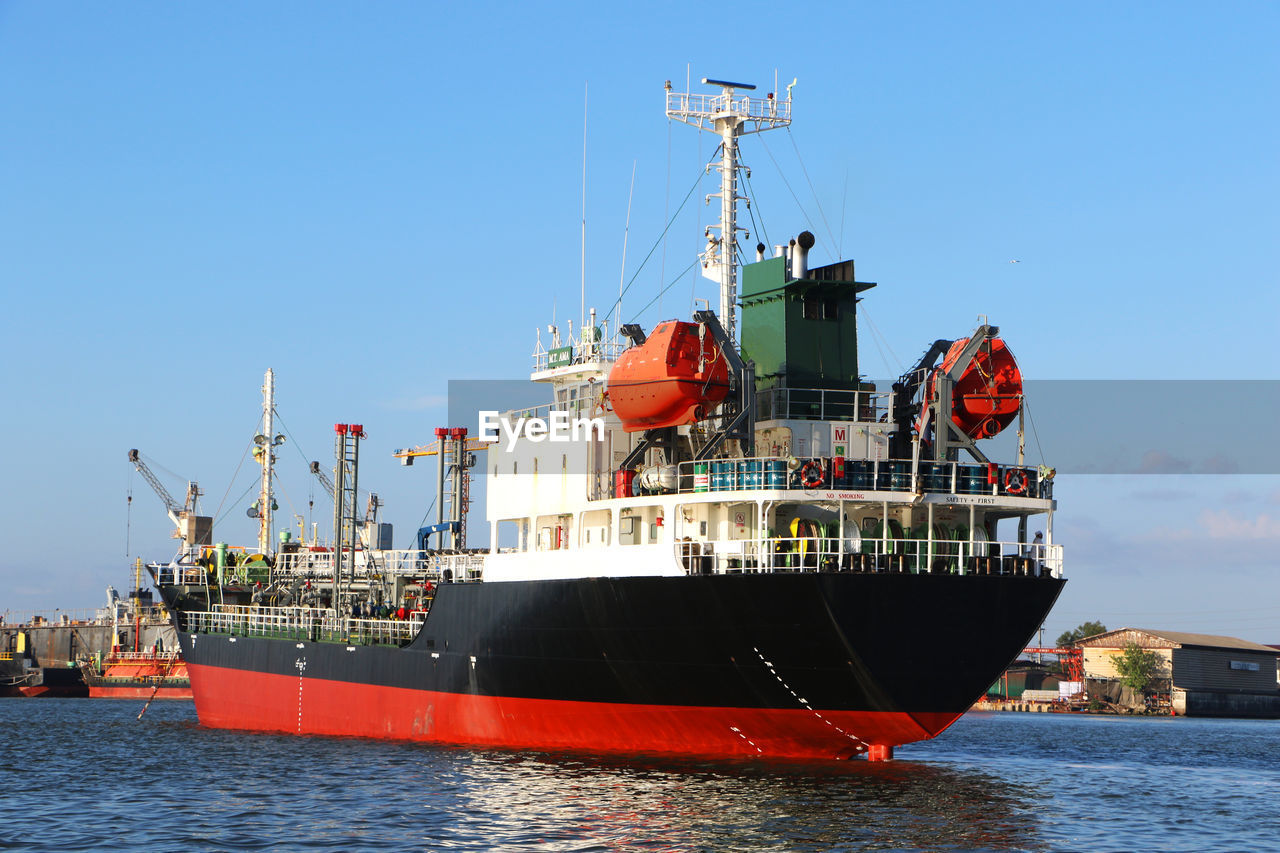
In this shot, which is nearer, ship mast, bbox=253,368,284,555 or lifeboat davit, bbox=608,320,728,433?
lifeboat davit, bbox=608,320,728,433

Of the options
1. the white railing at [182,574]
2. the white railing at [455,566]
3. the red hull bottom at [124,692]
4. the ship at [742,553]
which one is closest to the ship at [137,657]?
the red hull bottom at [124,692]

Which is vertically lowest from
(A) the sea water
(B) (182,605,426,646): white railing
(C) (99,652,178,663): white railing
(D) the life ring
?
(C) (99,652,178,663): white railing

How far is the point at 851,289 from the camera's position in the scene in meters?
35.3

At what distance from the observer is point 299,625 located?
154 ft

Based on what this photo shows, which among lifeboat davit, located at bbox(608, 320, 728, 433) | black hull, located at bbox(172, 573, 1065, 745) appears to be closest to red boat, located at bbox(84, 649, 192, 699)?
black hull, located at bbox(172, 573, 1065, 745)

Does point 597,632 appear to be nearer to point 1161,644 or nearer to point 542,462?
point 542,462

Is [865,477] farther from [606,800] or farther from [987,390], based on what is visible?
[606,800]

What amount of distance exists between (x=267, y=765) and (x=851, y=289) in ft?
60.8

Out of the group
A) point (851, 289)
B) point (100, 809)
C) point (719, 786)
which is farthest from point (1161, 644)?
point (100, 809)

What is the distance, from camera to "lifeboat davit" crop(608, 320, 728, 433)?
105ft

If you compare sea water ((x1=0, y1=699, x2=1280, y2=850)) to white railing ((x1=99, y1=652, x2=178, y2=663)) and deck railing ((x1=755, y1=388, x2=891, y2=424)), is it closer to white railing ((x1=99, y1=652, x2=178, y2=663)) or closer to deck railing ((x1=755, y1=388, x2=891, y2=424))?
deck railing ((x1=755, y1=388, x2=891, y2=424))

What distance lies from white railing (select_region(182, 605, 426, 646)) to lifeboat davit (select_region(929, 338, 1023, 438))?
16.9 metres

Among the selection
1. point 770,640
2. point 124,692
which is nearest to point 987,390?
point 770,640

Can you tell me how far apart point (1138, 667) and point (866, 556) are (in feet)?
206
